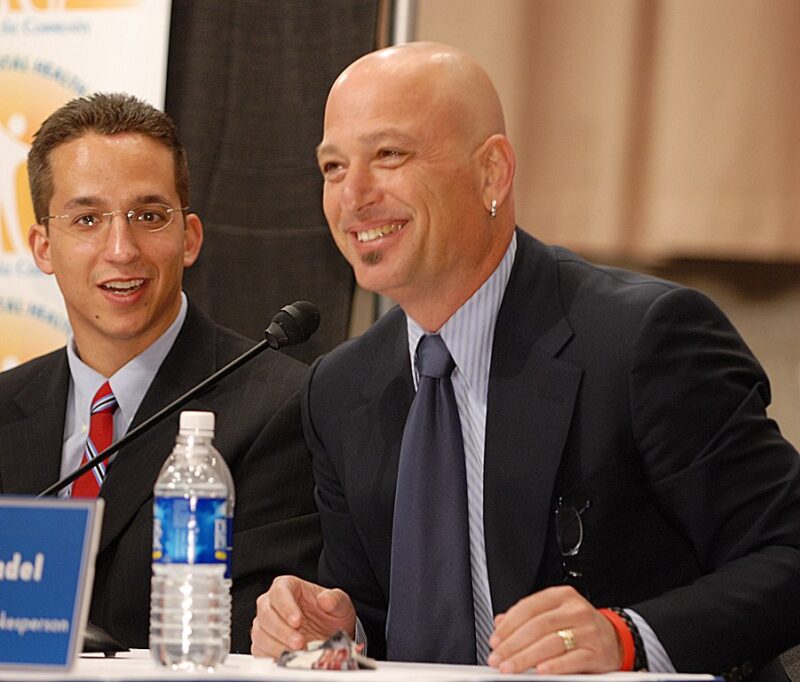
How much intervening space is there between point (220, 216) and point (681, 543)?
2.04m

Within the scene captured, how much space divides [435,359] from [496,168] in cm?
39

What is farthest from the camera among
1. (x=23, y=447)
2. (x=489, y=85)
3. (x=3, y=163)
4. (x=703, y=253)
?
(x=3, y=163)

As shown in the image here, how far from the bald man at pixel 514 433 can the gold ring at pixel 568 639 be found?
4 cm

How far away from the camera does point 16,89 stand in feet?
12.7

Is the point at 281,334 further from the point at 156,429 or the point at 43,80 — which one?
the point at 43,80

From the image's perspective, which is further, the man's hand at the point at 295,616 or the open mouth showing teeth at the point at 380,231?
the open mouth showing teeth at the point at 380,231

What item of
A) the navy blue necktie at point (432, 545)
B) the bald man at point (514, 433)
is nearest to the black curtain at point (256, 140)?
the bald man at point (514, 433)

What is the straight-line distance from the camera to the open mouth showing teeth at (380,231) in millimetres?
2336

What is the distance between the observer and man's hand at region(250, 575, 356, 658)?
189 centimetres

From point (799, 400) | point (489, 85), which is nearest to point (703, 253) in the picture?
point (799, 400)

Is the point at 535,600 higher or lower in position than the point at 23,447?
higher

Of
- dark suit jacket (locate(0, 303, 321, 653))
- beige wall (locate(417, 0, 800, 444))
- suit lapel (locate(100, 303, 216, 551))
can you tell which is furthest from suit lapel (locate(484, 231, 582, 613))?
beige wall (locate(417, 0, 800, 444))

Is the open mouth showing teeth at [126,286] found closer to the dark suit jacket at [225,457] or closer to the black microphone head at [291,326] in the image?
the dark suit jacket at [225,457]

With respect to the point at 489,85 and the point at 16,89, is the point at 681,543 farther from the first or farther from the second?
the point at 16,89
